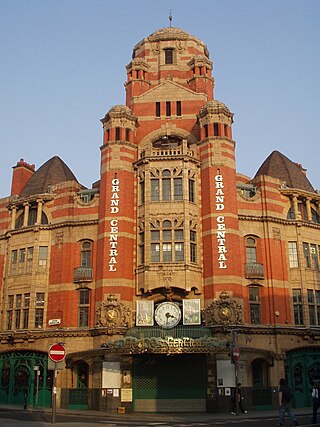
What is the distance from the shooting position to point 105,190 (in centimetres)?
4425

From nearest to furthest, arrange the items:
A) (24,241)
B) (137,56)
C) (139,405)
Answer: (139,405) < (24,241) < (137,56)

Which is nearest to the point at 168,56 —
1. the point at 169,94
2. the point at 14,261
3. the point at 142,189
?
the point at 169,94

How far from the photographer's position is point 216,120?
45.3 meters

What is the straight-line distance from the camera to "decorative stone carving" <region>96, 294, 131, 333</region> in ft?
130

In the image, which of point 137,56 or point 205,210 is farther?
point 137,56

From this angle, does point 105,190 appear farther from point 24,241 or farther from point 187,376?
point 187,376

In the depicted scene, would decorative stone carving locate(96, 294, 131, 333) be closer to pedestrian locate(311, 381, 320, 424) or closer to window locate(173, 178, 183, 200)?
window locate(173, 178, 183, 200)

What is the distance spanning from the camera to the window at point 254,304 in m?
41.8

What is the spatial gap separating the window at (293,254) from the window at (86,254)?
17.6 meters

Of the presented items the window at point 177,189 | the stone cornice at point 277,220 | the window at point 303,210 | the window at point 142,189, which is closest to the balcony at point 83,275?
the window at point 142,189

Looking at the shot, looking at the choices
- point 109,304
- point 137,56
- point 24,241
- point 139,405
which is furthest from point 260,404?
point 137,56

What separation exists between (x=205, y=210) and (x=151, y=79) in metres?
17.8

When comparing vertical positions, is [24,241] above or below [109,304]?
above

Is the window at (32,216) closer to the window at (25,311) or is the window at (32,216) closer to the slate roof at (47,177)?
the slate roof at (47,177)
